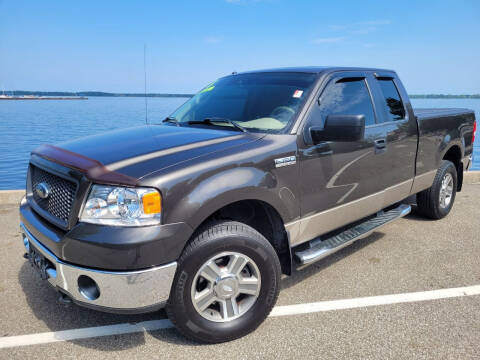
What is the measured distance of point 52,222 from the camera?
2.39 metres

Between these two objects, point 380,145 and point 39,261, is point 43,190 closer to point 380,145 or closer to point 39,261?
point 39,261

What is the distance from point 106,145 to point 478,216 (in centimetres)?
515

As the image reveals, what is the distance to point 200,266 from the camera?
233 cm

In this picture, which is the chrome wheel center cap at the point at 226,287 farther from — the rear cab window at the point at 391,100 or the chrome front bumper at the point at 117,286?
the rear cab window at the point at 391,100

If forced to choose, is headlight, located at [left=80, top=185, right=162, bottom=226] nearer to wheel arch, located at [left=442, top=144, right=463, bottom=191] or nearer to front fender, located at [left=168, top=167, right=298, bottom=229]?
front fender, located at [left=168, top=167, right=298, bottom=229]

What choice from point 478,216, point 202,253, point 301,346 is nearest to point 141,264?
point 202,253

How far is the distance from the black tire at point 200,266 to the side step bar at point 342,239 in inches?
16.0

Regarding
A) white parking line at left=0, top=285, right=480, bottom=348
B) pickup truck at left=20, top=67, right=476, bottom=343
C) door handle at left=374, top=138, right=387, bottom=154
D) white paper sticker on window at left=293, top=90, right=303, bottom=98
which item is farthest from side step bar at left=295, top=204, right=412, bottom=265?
white paper sticker on window at left=293, top=90, right=303, bottom=98

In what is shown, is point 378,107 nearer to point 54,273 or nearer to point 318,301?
point 318,301

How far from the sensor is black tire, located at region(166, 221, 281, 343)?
2287mm

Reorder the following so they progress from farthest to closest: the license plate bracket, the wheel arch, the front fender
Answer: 1. the wheel arch
2. the license plate bracket
3. the front fender

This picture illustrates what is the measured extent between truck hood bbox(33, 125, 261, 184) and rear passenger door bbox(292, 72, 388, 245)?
543 mm

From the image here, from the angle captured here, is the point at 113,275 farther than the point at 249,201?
No

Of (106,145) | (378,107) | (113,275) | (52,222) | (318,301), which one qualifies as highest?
(378,107)
